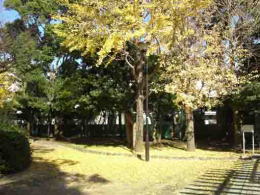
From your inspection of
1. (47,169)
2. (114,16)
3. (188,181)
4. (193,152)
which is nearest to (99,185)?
(188,181)

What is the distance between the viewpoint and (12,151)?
15.2 meters

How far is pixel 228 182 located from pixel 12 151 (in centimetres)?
699

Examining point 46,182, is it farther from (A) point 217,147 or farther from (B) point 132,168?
(A) point 217,147

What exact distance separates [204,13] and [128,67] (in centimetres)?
464

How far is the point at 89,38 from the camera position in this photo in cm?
1952

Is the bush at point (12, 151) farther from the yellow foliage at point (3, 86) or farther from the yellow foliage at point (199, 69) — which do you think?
the yellow foliage at point (199, 69)

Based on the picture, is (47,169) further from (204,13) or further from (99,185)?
(204,13)

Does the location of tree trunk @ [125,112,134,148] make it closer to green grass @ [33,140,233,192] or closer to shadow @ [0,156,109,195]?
green grass @ [33,140,233,192]

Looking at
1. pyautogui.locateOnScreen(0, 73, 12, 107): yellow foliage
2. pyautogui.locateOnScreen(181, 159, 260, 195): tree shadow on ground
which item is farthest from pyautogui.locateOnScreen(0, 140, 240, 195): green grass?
pyautogui.locateOnScreen(0, 73, 12, 107): yellow foliage

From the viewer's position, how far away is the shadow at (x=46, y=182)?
12.2 metres

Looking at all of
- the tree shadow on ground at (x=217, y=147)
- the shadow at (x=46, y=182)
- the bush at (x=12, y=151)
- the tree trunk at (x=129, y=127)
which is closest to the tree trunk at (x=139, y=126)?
the tree trunk at (x=129, y=127)

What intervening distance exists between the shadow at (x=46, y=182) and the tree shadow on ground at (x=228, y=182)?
2.84m

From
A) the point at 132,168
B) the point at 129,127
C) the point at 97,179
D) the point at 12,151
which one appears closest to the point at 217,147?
the point at 129,127

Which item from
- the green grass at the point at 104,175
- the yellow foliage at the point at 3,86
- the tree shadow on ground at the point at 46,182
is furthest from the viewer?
the yellow foliage at the point at 3,86
